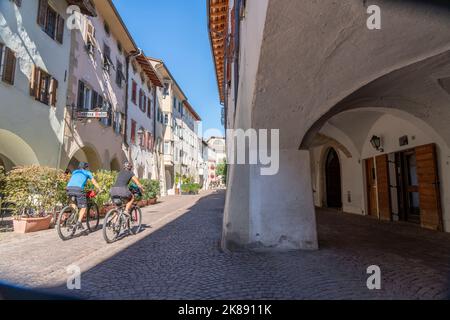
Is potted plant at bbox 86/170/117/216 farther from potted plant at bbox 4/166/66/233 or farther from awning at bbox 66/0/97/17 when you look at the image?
awning at bbox 66/0/97/17

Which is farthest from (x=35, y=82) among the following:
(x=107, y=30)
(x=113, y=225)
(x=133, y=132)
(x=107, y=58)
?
(x=133, y=132)

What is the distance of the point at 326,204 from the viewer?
49.5 ft

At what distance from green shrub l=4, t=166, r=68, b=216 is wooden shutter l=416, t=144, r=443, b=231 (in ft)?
31.9

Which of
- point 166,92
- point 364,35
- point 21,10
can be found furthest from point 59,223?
point 166,92

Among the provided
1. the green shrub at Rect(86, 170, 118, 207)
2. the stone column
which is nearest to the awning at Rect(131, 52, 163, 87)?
the green shrub at Rect(86, 170, 118, 207)

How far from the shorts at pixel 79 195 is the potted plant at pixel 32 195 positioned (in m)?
1.89

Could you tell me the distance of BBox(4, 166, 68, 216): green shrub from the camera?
7984 mm

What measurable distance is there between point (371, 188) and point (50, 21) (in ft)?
43.0

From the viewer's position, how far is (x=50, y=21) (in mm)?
11633

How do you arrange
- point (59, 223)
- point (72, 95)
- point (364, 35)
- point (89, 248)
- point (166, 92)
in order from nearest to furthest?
point (364, 35), point (89, 248), point (59, 223), point (72, 95), point (166, 92)

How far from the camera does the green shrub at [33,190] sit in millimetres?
7984

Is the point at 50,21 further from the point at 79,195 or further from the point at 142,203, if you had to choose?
the point at 142,203
